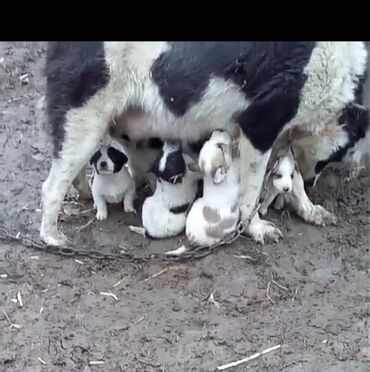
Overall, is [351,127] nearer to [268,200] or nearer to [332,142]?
[332,142]

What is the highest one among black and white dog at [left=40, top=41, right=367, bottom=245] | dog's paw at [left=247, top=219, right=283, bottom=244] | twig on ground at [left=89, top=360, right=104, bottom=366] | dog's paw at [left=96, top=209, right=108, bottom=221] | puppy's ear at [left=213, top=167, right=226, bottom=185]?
black and white dog at [left=40, top=41, right=367, bottom=245]

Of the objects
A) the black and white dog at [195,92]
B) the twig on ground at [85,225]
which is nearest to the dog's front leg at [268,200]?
the black and white dog at [195,92]

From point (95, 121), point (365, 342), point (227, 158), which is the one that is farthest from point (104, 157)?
point (365, 342)

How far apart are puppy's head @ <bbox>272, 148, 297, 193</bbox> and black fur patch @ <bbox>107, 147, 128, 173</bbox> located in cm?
96

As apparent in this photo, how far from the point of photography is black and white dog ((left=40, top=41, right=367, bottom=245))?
5.07 meters

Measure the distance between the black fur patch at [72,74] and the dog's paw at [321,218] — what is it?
1672mm

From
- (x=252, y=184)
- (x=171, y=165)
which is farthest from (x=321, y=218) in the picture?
(x=171, y=165)

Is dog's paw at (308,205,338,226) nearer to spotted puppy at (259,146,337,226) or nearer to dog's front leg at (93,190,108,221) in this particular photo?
spotted puppy at (259,146,337,226)

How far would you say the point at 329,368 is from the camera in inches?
165

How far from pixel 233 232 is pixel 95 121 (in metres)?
1.09

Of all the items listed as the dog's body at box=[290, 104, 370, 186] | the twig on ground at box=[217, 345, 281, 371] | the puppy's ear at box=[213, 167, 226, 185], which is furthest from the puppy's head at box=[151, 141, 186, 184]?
the twig on ground at box=[217, 345, 281, 371]
